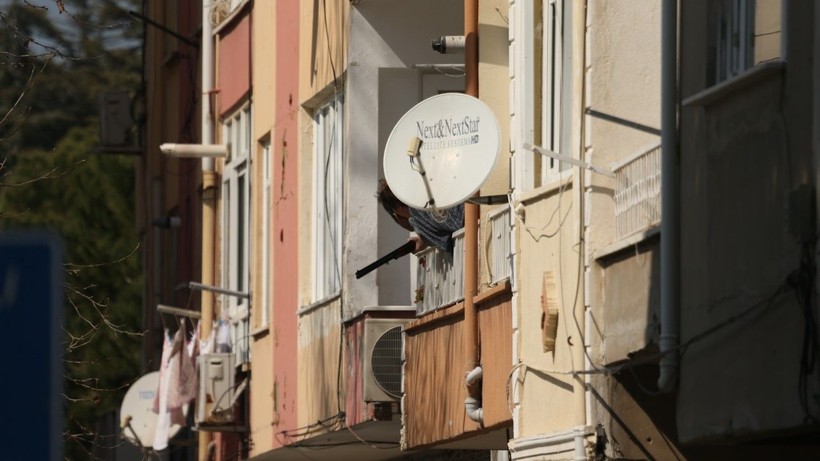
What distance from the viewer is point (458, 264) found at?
15.9 m

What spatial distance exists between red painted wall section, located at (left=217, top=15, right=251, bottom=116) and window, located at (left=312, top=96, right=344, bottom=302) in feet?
12.4

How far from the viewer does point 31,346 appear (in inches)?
184

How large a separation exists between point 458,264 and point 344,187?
4456 mm

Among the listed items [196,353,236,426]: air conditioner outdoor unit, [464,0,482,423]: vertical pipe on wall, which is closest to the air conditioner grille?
[464,0,482,423]: vertical pipe on wall

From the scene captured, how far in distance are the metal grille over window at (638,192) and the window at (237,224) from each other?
13.9 m

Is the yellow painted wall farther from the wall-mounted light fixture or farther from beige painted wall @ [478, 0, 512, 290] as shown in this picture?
beige painted wall @ [478, 0, 512, 290]

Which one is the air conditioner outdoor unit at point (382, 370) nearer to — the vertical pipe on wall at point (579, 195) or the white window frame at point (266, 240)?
the white window frame at point (266, 240)

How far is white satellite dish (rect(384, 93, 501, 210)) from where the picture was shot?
1396 centimetres

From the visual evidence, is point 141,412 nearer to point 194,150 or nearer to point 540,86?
point 194,150

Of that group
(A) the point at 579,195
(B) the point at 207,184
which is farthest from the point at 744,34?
(B) the point at 207,184

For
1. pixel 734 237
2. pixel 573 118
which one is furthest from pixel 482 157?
pixel 734 237

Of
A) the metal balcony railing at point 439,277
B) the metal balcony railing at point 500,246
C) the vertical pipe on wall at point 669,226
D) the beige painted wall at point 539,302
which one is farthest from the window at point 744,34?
the metal balcony railing at point 439,277

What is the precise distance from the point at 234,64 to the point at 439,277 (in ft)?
34.6

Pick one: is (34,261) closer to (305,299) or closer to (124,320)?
(305,299)
